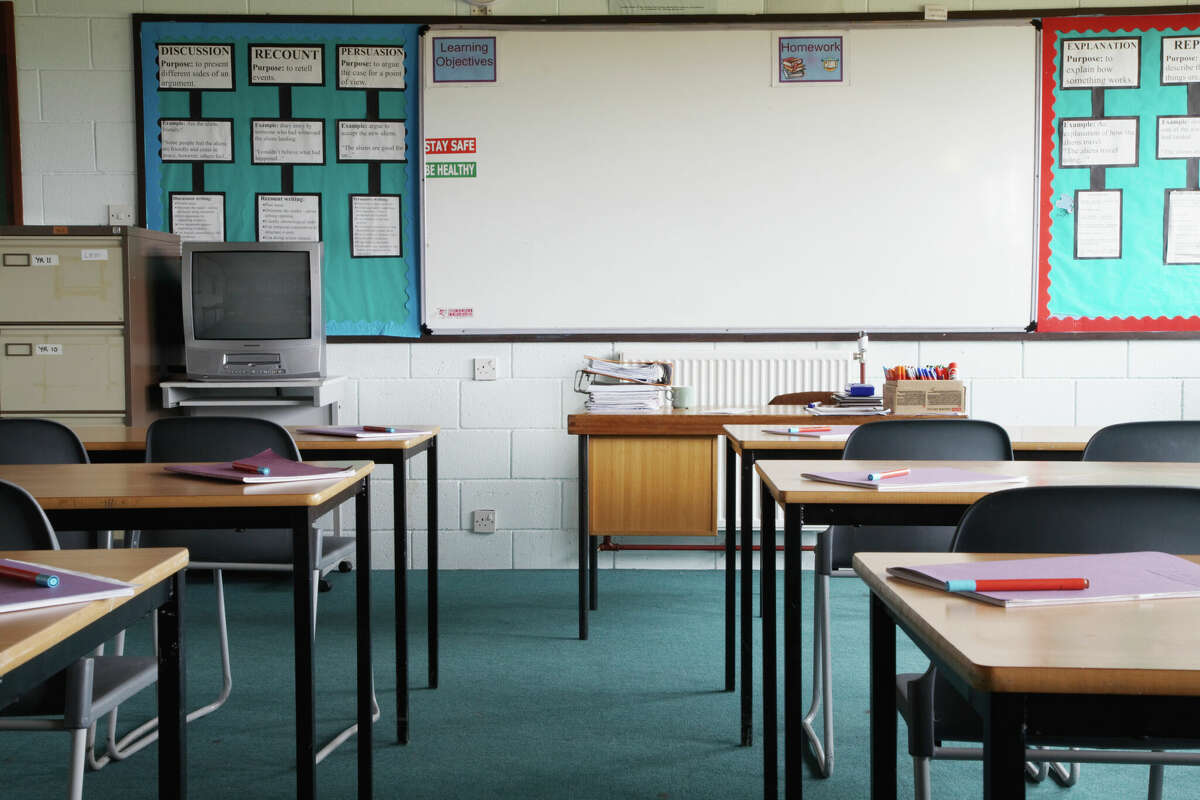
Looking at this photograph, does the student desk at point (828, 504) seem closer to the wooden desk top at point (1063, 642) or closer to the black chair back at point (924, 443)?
the black chair back at point (924, 443)

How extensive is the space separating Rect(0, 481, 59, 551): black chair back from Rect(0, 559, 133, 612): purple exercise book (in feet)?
0.75

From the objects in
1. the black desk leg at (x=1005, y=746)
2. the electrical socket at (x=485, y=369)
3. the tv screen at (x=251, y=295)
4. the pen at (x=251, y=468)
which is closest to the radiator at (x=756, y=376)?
the electrical socket at (x=485, y=369)

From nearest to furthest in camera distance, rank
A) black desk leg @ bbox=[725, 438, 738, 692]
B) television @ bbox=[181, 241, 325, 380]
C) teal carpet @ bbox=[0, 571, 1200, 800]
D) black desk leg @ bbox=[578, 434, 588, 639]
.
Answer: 1. teal carpet @ bbox=[0, 571, 1200, 800]
2. black desk leg @ bbox=[725, 438, 738, 692]
3. black desk leg @ bbox=[578, 434, 588, 639]
4. television @ bbox=[181, 241, 325, 380]

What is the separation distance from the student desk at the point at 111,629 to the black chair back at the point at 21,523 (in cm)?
10

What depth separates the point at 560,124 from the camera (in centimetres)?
402

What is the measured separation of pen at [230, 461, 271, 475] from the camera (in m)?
1.65

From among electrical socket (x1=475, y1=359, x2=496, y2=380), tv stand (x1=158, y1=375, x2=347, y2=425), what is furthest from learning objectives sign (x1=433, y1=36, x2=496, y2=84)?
tv stand (x1=158, y1=375, x2=347, y2=425)

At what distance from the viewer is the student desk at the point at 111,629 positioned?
0.77 metres

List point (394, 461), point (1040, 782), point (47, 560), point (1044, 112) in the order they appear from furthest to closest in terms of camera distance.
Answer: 1. point (1044, 112)
2. point (394, 461)
3. point (1040, 782)
4. point (47, 560)

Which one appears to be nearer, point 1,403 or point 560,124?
point 1,403

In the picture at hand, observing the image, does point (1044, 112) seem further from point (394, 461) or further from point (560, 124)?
point (394, 461)

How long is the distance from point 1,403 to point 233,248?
1025 millimetres

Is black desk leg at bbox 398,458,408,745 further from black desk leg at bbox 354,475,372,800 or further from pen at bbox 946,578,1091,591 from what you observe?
pen at bbox 946,578,1091,591

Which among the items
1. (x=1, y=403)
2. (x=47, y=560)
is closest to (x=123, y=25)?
(x=1, y=403)
